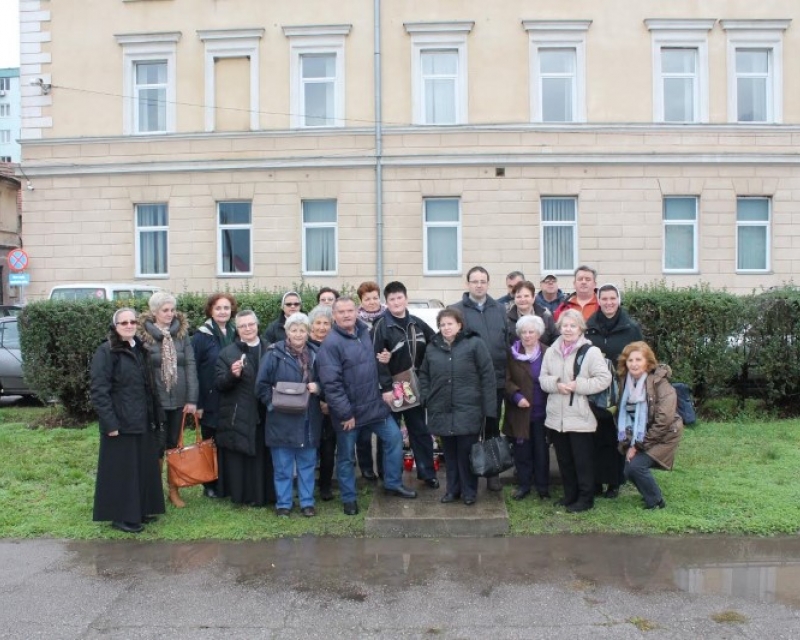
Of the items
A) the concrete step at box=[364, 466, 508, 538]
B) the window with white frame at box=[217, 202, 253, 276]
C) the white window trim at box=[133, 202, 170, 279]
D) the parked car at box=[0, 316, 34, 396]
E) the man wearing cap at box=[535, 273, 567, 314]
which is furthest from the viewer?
the white window trim at box=[133, 202, 170, 279]

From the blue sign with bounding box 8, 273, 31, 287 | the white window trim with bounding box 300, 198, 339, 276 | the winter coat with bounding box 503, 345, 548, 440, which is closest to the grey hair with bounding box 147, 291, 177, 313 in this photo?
the winter coat with bounding box 503, 345, 548, 440

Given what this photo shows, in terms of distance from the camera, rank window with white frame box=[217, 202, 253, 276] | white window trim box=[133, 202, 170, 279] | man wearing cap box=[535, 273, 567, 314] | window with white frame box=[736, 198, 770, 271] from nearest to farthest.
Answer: man wearing cap box=[535, 273, 567, 314]
window with white frame box=[736, 198, 770, 271]
window with white frame box=[217, 202, 253, 276]
white window trim box=[133, 202, 170, 279]

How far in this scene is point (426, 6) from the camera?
20.7 meters

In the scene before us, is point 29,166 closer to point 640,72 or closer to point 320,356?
point 640,72

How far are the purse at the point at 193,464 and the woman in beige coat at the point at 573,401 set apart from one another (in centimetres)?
300

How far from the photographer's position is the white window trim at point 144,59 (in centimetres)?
2125

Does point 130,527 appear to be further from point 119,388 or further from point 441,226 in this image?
point 441,226

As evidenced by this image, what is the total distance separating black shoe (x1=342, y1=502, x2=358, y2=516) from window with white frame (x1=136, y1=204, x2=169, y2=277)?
16442 millimetres

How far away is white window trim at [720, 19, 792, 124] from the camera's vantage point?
2058 centimetres

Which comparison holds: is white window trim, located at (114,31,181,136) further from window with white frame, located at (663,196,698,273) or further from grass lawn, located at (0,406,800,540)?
grass lawn, located at (0,406,800,540)

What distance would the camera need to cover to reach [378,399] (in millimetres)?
6691

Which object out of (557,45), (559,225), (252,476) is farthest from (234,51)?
(252,476)

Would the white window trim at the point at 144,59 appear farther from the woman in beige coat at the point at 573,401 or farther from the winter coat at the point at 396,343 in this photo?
the woman in beige coat at the point at 573,401

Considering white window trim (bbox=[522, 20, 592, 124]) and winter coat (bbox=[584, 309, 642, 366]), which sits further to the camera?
white window trim (bbox=[522, 20, 592, 124])
